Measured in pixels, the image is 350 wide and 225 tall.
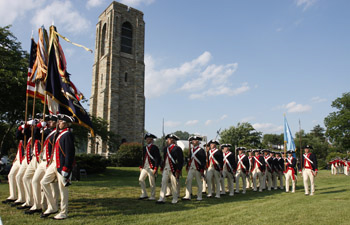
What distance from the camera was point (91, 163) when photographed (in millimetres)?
21000

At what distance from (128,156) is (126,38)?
801 inches

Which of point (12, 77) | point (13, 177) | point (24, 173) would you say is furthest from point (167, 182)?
point (12, 77)

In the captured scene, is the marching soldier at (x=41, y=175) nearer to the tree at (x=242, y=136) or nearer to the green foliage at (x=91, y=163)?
the green foliage at (x=91, y=163)

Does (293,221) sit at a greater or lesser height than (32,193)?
lesser

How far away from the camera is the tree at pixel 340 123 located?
155 feet

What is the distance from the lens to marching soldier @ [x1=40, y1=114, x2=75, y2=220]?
6000mm

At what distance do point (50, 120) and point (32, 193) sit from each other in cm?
193

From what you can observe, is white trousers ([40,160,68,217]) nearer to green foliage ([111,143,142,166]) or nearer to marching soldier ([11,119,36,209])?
marching soldier ([11,119,36,209])

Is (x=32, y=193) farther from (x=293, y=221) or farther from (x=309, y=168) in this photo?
(x=309, y=168)

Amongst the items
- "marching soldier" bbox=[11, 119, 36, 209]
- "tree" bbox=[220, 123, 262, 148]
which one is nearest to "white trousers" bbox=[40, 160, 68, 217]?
"marching soldier" bbox=[11, 119, 36, 209]

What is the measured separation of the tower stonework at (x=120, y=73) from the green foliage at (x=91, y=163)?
610 inches

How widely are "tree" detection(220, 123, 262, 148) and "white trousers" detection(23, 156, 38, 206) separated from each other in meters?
43.4

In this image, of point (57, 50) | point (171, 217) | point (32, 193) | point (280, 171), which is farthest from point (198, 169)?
point (280, 171)

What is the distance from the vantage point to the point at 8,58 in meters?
14.8
